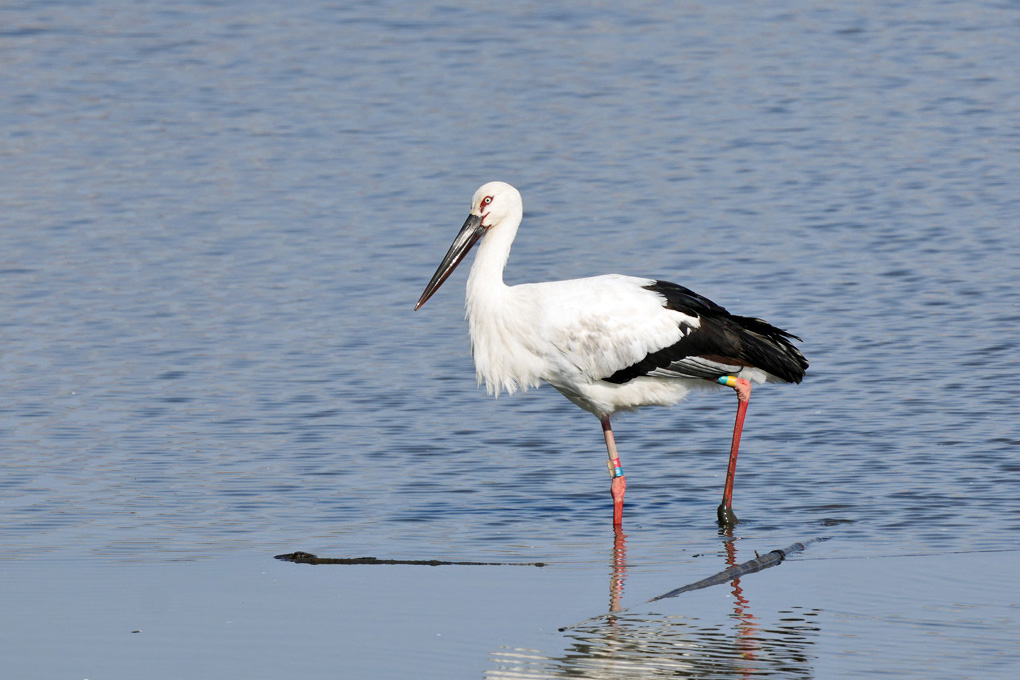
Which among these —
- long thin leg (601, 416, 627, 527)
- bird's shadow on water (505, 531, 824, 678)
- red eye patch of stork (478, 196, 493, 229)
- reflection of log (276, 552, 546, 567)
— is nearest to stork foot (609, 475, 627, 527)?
long thin leg (601, 416, 627, 527)

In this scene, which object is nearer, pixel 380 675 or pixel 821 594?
pixel 380 675

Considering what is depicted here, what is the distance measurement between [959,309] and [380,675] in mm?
7991

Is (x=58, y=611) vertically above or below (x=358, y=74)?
below

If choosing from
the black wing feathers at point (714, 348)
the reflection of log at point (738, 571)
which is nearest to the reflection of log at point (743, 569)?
the reflection of log at point (738, 571)

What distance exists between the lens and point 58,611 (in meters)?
7.39

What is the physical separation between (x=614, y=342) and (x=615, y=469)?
0.67 metres

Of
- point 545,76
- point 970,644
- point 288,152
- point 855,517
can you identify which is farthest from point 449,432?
point 545,76

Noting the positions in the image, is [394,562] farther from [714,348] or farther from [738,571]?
[714,348]

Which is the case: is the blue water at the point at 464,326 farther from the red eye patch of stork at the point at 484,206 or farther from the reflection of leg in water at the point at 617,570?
the red eye patch of stork at the point at 484,206

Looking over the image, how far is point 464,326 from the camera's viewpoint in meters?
13.8

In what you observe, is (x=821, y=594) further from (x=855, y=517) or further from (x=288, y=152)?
(x=288, y=152)

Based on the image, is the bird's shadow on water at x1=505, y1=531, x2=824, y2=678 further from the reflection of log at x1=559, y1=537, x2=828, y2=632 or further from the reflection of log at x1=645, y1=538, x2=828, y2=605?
the reflection of log at x1=645, y1=538, x2=828, y2=605

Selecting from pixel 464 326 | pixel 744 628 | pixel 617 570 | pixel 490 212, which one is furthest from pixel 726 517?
pixel 464 326

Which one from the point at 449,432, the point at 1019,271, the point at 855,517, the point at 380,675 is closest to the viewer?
the point at 380,675
